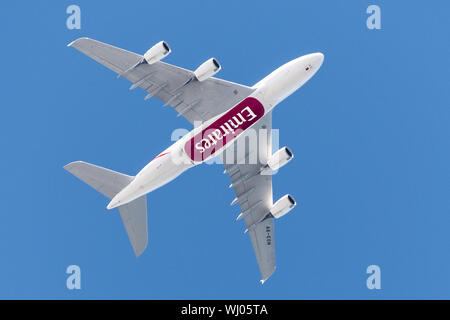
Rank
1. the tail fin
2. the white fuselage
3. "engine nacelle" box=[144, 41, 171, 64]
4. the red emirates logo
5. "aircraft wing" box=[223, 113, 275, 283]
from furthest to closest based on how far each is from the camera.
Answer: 1. "aircraft wing" box=[223, 113, 275, 283]
2. the tail fin
3. the red emirates logo
4. the white fuselage
5. "engine nacelle" box=[144, 41, 171, 64]

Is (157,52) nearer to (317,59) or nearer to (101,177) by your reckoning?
(101,177)

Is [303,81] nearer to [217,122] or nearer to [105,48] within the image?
[217,122]

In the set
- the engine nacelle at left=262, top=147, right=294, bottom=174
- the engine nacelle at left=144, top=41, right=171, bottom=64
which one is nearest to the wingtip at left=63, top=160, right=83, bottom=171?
the engine nacelle at left=144, top=41, right=171, bottom=64

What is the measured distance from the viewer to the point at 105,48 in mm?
55719

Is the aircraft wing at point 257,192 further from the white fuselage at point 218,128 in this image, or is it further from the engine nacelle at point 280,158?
the white fuselage at point 218,128

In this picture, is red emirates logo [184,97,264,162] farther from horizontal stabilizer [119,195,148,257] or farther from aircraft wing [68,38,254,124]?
horizontal stabilizer [119,195,148,257]

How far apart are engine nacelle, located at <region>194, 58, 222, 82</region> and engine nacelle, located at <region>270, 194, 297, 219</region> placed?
9962 millimetres

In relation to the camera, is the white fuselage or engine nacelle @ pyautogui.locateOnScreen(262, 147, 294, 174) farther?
engine nacelle @ pyautogui.locateOnScreen(262, 147, 294, 174)

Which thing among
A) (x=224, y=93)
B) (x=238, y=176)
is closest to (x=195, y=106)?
(x=224, y=93)

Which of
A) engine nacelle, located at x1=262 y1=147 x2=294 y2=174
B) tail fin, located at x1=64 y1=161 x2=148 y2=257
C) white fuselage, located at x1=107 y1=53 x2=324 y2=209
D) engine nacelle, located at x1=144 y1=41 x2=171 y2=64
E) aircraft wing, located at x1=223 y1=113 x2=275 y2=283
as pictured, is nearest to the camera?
engine nacelle, located at x1=144 y1=41 x2=171 y2=64

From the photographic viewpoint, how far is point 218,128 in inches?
2191

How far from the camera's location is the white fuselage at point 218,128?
2181 inches

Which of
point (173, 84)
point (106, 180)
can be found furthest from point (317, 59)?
point (106, 180)

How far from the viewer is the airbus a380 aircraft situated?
55438 mm
